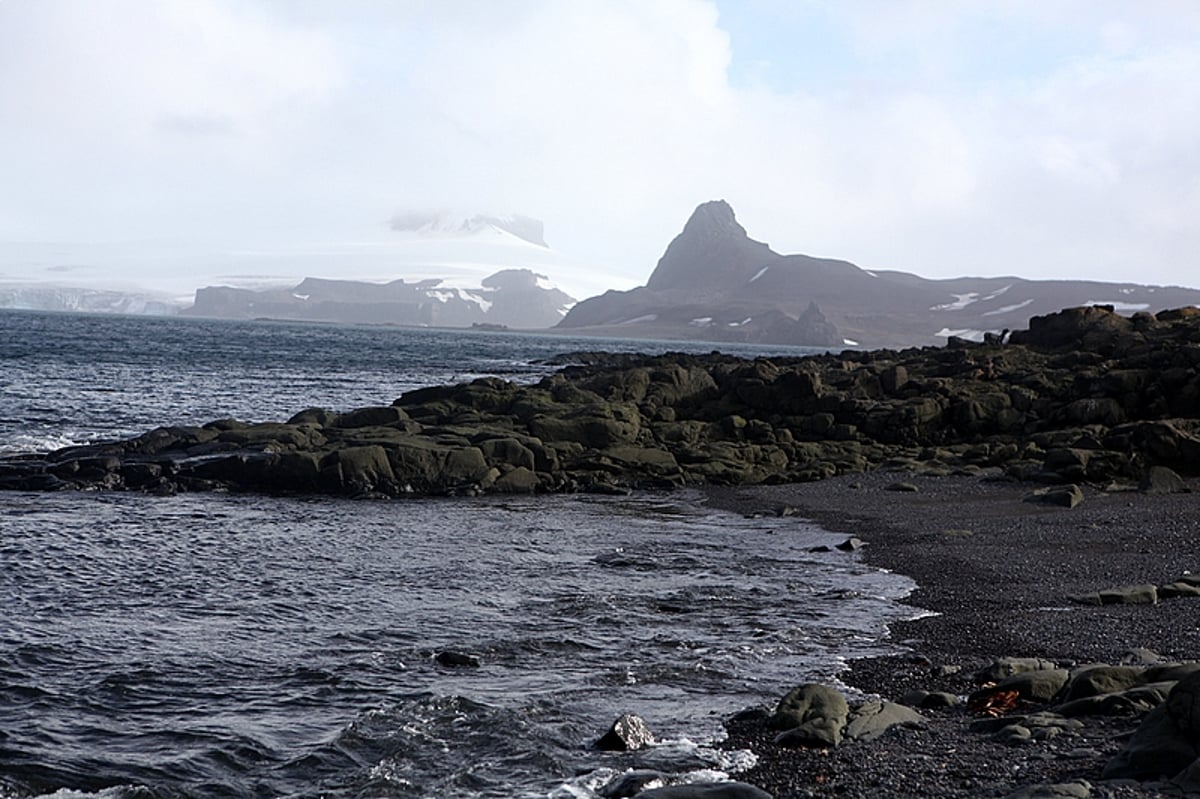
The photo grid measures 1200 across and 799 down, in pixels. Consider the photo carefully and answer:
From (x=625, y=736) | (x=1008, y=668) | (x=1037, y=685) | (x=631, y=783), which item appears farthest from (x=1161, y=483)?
(x=631, y=783)

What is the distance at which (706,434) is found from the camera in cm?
3709

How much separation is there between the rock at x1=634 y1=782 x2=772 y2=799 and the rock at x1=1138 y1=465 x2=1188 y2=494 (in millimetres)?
21349

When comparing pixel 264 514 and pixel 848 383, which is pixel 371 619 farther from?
pixel 848 383

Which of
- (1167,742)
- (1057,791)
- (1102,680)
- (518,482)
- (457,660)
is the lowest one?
(518,482)

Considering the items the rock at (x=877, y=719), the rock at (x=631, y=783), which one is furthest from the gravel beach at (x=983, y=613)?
the rock at (x=631, y=783)

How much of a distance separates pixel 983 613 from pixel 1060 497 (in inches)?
434

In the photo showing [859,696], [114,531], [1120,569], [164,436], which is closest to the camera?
[859,696]

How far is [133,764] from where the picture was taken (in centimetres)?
937

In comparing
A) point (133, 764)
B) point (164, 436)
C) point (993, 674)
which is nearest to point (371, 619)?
point (133, 764)

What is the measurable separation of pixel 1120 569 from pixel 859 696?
338 inches

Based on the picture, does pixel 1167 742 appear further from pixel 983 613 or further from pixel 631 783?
pixel 983 613

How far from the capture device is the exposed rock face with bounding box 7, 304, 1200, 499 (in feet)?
91.5

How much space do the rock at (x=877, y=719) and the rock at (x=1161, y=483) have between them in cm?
1889

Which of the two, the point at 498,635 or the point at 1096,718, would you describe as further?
the point at 498,635
